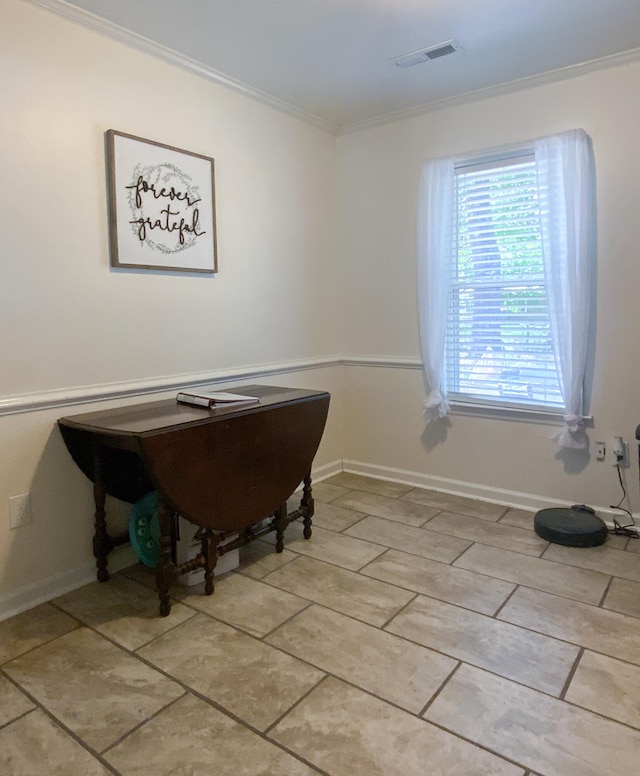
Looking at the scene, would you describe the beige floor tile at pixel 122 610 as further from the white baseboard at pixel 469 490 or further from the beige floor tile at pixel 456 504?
the white baseboard at pixel 469 490

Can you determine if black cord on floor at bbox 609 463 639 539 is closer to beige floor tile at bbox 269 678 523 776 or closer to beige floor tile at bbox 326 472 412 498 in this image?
beige floor tile at bbox 326 472 412 498

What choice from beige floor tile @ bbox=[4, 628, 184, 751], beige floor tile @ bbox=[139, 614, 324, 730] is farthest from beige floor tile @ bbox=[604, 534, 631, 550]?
beige floor tile @ bbox=[4, 628, 184, 751]

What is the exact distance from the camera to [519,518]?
3.01 metres

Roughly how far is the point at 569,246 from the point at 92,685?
274 centimetres

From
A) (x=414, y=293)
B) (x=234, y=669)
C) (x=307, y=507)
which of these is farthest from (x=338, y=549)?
(x=414, y=293)

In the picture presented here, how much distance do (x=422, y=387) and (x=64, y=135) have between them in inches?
90.7

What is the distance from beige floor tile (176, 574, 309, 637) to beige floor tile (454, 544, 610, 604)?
0.83 m

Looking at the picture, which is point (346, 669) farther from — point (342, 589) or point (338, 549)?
point (338, 549)

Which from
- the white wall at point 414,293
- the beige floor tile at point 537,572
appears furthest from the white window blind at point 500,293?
the beige floor tile at point 537,572

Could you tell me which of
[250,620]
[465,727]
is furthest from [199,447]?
[465,727]

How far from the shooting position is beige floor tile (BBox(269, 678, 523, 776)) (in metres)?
1.39

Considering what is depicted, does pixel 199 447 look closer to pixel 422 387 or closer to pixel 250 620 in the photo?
pixel 250 620

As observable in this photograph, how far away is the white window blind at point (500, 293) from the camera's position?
2934mm

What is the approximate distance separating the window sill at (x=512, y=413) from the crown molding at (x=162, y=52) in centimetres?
196
